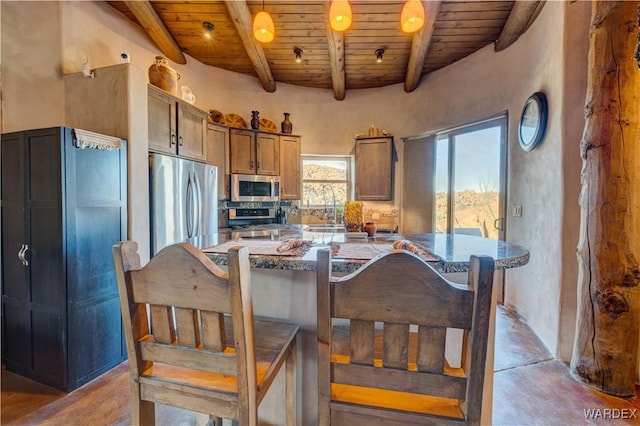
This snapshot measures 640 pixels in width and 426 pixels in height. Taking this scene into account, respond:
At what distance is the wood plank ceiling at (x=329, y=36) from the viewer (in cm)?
294

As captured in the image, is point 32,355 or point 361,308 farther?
point 32,355

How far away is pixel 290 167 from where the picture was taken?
4.34 metres

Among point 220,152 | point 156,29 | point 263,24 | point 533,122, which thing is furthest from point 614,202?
point 156,29

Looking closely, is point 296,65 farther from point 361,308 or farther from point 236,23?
point 361,308

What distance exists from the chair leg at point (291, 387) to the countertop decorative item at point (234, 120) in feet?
11.6

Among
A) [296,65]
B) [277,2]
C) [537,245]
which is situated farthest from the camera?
[296,65]

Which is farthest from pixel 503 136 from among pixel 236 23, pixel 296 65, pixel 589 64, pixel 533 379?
pixel 236 23

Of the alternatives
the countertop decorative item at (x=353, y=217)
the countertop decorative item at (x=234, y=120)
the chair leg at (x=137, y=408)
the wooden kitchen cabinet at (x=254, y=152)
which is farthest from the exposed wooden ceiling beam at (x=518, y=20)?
the chair leg at (x=137, y=408)

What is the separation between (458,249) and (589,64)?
1891 millimetres

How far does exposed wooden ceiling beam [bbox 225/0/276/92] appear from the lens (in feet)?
9.45

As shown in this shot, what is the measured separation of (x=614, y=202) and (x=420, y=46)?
2.56m

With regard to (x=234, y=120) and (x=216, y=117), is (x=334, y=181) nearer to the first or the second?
(x=234, y=120)

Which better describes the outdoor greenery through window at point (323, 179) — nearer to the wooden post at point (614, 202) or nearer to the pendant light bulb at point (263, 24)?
the pendant light bulb at point (263, 24)

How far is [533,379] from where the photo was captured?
6.62ft
